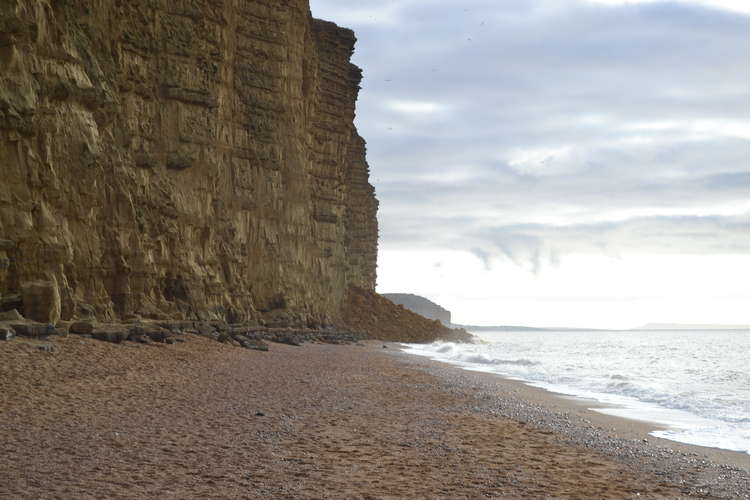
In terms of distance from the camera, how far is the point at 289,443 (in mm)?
8414

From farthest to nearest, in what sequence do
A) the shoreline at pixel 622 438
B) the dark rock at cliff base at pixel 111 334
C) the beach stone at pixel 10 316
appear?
the dark rock at cliff base at pixel 111 334 < the beach stone at pixel 10 316 < the shoreline at pixel 622 438

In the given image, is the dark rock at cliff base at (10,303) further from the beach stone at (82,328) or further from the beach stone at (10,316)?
the beach stone at (82,328)

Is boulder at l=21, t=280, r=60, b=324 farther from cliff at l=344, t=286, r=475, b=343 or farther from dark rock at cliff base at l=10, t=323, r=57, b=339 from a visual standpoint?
cliff at l=344, t=286, r=475, b=343

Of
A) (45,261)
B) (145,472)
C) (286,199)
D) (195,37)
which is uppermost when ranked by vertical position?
(195,37)

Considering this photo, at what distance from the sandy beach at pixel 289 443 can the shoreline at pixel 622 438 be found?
4cm

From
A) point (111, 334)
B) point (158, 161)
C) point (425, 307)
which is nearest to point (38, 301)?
point (111, 334)

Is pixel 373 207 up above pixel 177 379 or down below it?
above

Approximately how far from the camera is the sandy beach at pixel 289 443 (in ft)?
21.4

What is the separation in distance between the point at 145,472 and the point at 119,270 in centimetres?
1491

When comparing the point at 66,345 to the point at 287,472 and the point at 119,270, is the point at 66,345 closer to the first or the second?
the point at 119,270

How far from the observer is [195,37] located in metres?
27.1

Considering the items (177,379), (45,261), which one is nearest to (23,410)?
(177,379)

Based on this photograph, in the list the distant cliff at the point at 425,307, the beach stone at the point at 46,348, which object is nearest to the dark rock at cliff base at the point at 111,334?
the beach stone at the point at 46,348

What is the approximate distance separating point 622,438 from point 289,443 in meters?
5.36
